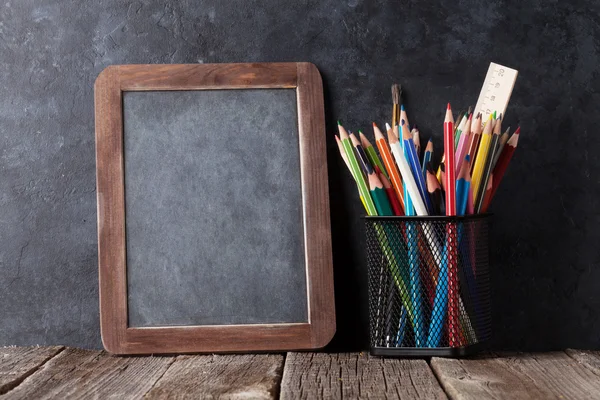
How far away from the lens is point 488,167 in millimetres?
1040

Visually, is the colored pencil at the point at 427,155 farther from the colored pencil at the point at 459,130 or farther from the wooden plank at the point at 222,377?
the wooden plank at the point at 222,377

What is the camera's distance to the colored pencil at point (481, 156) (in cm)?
102

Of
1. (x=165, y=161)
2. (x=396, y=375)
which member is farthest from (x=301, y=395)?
(x=165, y=161)

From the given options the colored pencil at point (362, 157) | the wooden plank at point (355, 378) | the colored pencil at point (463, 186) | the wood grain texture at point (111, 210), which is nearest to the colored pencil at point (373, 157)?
the colored pencil at point (362, 157)

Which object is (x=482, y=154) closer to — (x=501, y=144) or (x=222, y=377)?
(x=501, y=144)

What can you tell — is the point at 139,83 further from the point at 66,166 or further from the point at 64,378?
the point at 64,378

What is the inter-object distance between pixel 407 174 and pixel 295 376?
1.05 feet

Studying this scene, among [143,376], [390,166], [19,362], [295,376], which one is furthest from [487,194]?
[19,362]

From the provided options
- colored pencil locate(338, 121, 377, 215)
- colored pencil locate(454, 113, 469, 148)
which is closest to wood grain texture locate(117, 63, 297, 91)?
colored pencil locate(338, 121, 377, 215)

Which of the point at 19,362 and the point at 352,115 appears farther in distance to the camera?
the point at 352,115

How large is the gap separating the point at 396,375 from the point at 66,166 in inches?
24.9

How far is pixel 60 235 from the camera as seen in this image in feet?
3.88

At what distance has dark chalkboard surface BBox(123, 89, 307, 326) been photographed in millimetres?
1134

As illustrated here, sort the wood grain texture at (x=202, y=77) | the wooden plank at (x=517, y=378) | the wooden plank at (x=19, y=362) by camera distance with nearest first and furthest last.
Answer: the wooden plank at (x=517, y=378)
the wooden plank at (x=19, y=362)
the wood grain texture at (x=202, y=77)
